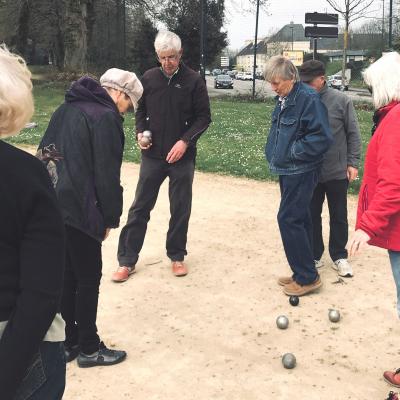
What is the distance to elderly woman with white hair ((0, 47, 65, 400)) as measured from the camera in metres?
1.52

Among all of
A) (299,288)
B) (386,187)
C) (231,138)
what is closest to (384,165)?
(386,187)

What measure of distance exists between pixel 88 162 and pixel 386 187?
1.69 metres

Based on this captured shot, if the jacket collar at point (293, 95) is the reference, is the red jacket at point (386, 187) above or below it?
below

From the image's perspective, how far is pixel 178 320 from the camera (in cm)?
432

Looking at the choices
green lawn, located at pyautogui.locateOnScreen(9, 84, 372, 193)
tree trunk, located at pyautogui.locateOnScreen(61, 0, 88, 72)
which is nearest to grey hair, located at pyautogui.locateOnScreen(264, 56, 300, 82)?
green lawn, located at pyautogui.locateOnScreen(9, 84, 372, 193)

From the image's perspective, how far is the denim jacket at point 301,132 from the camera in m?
4.31

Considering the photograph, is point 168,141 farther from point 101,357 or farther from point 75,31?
point 75,31

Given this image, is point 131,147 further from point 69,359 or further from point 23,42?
point 23,42

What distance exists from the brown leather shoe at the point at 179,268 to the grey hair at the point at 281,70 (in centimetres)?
200

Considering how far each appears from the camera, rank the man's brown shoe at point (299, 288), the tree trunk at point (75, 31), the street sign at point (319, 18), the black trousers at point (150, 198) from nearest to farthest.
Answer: the man's brown shoe at point (299, 288) → the black trousers at point (150, 198) → the street sign at point (319, 18) → the tree trunk at point (75, 31)

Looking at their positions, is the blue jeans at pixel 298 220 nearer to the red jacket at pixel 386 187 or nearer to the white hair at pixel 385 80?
the red jacket at pixel 386 187

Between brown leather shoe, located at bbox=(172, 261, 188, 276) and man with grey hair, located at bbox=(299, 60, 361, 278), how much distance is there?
4.49ft

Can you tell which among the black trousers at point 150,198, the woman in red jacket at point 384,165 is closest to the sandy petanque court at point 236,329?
the black trousers at point 150,198

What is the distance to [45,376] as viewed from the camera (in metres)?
1.71
